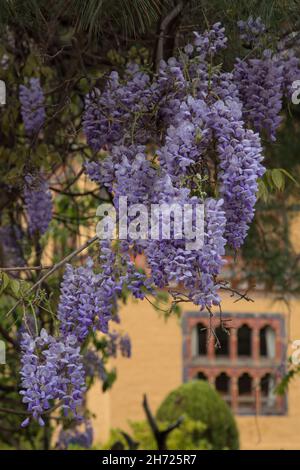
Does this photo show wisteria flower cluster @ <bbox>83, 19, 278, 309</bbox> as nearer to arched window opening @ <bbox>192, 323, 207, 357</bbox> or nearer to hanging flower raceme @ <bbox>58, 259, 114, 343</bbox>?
hanging flower raceme @ <bbox>58, 259, 114, 343</bbox>

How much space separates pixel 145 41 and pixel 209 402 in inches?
217

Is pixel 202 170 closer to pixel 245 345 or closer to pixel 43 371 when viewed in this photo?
pixel 43 371

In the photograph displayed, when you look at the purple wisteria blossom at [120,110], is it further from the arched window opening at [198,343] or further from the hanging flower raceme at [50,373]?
the arched window opening at [198,343]

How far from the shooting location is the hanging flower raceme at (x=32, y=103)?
3.54 metres

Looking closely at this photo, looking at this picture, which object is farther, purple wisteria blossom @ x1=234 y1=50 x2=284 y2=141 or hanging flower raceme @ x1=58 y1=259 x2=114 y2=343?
purple wisteria blossom @ x1=234 y1=50 x2=284 y2=141

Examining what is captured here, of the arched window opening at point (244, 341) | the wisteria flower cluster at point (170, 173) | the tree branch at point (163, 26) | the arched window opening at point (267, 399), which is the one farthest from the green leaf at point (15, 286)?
the arched window opening at point (244, 341)

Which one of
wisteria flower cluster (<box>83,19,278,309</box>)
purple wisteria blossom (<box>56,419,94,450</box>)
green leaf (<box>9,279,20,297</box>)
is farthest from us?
purple wisteria blossom (<box>56,419,94,450</box>)

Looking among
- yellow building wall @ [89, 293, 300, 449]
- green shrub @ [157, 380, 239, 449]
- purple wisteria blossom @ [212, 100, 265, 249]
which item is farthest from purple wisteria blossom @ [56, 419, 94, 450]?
purple wisteria blossom @ [212, 100, 265, 249]

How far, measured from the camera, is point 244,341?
1035 cm

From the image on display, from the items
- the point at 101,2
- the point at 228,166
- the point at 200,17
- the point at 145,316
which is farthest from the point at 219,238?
the point at 145,316

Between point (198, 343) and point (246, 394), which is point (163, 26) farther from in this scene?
point (246, 394)

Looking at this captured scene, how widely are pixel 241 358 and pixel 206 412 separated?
74.8 inches

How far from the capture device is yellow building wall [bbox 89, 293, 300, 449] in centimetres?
986
